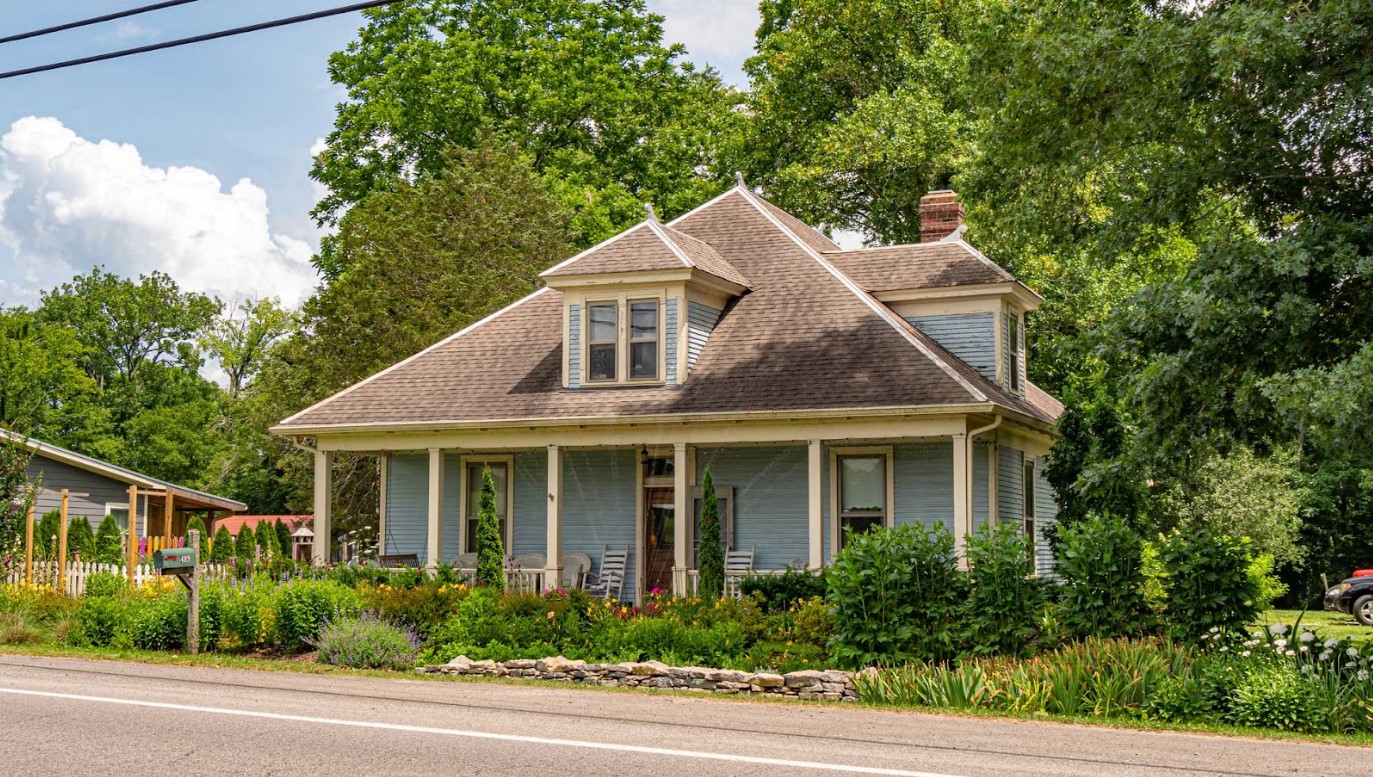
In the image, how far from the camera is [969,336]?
72.6 ft

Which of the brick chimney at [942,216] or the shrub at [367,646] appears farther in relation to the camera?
the brick chimney at [942,216]

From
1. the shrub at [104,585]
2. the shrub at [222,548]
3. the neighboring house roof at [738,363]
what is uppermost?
the neighboring house roof at [738,363]

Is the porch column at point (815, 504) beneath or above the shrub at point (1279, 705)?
above

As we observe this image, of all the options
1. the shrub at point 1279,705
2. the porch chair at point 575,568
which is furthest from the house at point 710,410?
the shrub at point 1279,705

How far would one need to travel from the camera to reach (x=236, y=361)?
70.3 m

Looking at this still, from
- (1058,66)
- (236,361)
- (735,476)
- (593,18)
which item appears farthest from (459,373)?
(236,361)

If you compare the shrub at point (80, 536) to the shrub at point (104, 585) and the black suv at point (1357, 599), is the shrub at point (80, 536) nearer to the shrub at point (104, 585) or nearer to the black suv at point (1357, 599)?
the shrub at point (104, 585)

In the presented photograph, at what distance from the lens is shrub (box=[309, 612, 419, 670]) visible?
15539mm

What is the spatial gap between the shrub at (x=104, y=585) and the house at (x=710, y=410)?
3661mm

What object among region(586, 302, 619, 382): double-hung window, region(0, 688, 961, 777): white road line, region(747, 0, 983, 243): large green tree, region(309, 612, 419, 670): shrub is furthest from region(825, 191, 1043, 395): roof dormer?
region(0, 688, 961, 777): white road line

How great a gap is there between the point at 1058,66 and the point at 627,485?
10.0 metres

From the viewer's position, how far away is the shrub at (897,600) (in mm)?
14047

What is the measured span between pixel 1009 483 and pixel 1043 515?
3.57 metres

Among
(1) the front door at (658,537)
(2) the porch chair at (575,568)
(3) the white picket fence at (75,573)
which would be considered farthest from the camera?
(1) the front door at (658,537)
